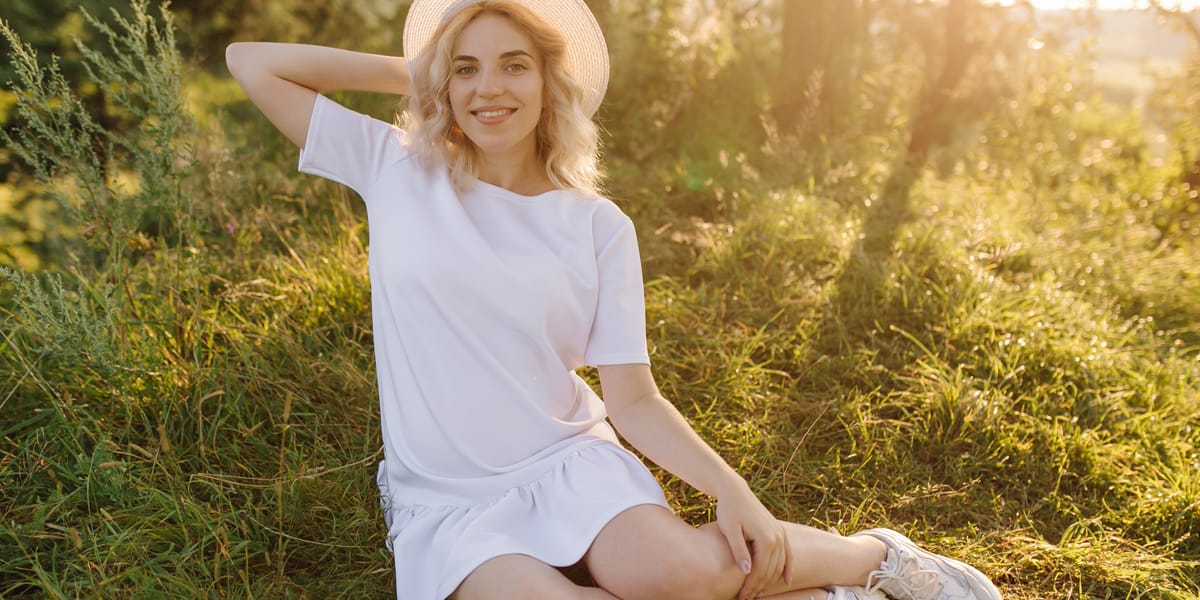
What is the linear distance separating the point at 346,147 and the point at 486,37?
18.2 inches

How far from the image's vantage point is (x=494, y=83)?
2.04 metres

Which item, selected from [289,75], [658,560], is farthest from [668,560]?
[289,75]

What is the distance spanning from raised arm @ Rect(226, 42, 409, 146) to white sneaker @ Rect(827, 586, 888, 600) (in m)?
1.75

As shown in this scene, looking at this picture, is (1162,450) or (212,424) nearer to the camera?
(212,424)

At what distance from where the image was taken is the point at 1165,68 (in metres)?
7.01

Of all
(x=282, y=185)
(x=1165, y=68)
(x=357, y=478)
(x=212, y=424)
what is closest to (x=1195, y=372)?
(x=357, y=478)

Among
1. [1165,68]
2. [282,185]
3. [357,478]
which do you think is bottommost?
[357,478]

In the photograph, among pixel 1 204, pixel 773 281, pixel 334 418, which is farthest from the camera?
pixel 1 204

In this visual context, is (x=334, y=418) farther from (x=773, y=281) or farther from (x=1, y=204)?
Answer: (x=1, y=204)

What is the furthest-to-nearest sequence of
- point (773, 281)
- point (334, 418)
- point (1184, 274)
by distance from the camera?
point (1184, 274) → point (773, 281) → point (334, 418)

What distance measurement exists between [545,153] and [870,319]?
1.88 m

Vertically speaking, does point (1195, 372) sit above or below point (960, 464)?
above

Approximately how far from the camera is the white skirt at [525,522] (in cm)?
178

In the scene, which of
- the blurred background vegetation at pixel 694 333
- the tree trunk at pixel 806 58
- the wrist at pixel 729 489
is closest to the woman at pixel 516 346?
the wrist at pixel 729 489
